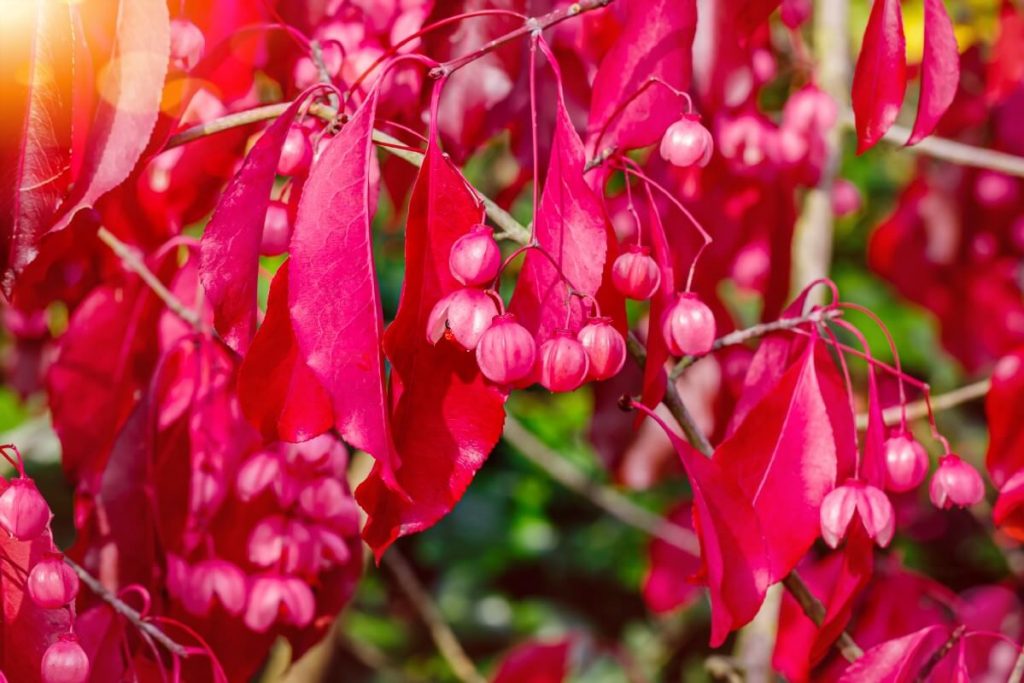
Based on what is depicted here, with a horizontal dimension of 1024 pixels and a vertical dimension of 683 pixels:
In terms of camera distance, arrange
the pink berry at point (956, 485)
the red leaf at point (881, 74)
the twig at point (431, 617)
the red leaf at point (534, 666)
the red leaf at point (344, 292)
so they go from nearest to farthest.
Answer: the red leaf at point (344, 292) < the red leaf at point (881, 74) < the pink berry at point (956, 485) < the red leaf at point (534, 666) < the twig at point (431, 617)

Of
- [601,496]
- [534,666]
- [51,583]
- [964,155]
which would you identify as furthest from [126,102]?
[601,496]

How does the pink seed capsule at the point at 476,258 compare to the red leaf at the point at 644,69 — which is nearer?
the pink seed capsule at the point at 476,258

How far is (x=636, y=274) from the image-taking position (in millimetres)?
815

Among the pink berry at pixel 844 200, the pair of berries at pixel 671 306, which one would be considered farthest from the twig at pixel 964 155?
the pair of berries at pixel 671 306

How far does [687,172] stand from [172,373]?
0.49m

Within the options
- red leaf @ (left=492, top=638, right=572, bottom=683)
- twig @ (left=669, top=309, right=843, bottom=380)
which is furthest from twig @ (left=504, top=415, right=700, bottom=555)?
twig @ (left=669, top=309, right=843, bottom=380)

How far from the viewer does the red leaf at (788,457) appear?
0.85m

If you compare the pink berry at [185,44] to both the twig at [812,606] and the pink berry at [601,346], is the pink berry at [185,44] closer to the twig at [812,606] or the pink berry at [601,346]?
the pink berry at [601,346]

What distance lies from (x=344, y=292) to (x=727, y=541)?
0.29m

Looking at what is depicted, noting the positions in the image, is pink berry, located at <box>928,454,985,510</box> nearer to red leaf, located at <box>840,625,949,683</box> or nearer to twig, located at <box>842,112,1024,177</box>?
red leaf, located at <box>840,625,949,683</box>

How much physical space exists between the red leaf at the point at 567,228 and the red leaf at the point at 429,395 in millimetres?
43

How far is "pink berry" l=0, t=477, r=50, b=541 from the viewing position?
748mm

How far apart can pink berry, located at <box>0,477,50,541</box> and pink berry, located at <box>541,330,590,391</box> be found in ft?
1.03

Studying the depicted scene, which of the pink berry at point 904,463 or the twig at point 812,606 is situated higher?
the pink berry at point 904,463
